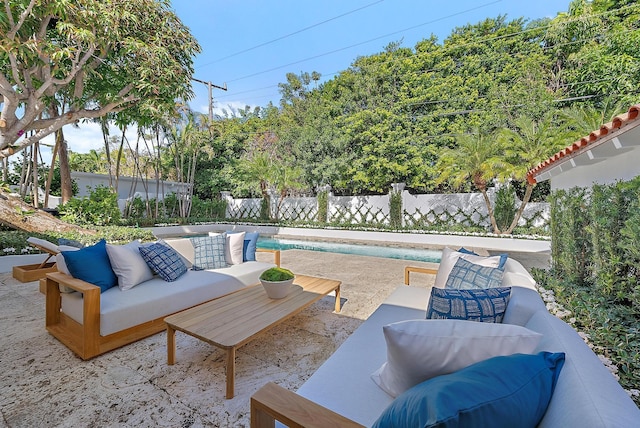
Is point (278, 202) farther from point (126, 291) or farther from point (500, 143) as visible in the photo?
point (126, 291)

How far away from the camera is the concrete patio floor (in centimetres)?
172

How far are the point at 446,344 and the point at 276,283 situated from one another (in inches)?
73.1

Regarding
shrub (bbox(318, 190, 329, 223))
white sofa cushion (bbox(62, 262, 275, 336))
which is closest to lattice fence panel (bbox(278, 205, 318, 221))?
shrub (bbox(318, 190, 329, 223))

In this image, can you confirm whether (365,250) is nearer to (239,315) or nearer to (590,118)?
(239,315)

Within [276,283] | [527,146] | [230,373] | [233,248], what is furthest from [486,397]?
[527,146]

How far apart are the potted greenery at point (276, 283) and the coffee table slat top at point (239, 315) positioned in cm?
7

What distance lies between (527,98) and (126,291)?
13.9 meters

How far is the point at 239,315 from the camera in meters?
2.32

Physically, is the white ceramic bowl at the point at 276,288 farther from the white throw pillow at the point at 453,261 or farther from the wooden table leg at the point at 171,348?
the white throw pillow at the point at 453,261

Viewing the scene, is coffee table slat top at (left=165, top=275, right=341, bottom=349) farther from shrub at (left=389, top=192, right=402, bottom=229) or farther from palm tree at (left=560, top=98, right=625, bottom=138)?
palm tree at (left=560, top=98, right=625, bottom=138)

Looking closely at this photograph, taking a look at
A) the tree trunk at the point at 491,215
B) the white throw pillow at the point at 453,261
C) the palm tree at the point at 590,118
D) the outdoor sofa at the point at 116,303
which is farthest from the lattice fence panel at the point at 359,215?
the outdoor sofa at the point at 116,303

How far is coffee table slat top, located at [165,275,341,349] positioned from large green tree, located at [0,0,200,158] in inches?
235

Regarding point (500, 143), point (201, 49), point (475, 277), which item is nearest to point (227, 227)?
point (201, 49)

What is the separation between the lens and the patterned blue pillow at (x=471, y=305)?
1525 millimetres
